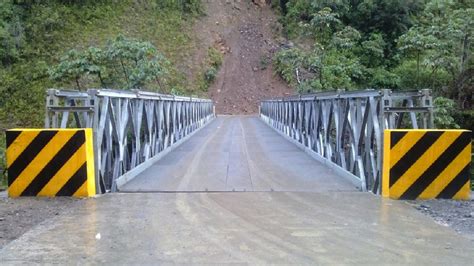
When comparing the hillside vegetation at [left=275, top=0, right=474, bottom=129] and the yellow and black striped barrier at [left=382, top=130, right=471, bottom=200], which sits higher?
the hillside vegetation at [left=275, top=0, right=474, bottom=129]

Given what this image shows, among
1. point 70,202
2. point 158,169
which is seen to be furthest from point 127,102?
point 70,202

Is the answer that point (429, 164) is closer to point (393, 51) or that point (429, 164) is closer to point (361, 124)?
point (361, 124)

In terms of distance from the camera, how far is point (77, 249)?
4031mm

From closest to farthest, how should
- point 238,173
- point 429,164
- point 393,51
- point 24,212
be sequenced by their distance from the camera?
point 24,212, point 429,164, point 238,173, point 393,51

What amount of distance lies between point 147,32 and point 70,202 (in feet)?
139

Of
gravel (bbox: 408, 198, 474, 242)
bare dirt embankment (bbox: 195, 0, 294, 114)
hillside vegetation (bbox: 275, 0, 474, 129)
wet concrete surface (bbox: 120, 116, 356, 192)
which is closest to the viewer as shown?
gravel (bbox: 408, 198, 474, 242)

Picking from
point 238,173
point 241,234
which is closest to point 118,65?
point 238,173

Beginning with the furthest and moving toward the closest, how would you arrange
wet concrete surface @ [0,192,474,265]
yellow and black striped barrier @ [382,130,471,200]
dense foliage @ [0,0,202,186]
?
dense foliage @ [0,0,202,186], yellow and black striped barrier @ [382,130,471,200], wet concrete surface @ [0,192,474,265]

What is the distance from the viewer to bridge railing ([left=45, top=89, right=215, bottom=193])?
253 inches

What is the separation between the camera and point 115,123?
23.2 feet

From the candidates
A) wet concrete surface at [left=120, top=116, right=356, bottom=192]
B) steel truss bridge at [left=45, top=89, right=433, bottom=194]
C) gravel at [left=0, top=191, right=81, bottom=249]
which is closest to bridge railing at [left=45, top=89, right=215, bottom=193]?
steel truss bridge at [left=45, top=89, right=433, bottom=194]

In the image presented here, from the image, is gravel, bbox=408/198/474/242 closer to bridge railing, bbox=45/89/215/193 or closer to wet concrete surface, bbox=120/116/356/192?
wet concrete surface, bbox=120/116/356/192

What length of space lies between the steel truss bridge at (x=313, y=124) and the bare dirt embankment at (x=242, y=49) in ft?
109

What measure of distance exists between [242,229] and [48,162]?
2.70 m
